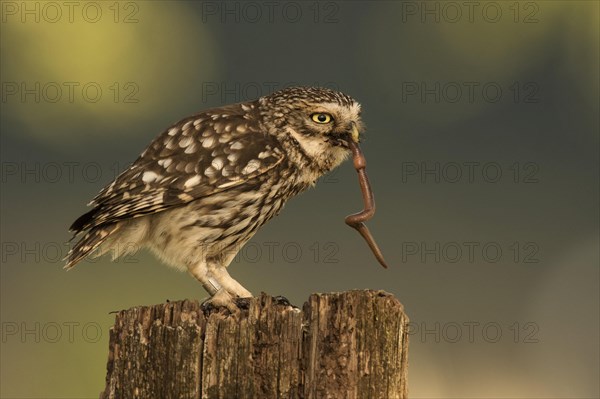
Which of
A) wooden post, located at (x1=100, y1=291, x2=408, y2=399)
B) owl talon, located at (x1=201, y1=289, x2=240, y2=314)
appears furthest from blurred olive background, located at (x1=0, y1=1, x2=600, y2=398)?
wooden post, located at (x1=100, y1=291, x2=408, y2=399)

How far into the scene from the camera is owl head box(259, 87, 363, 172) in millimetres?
6500

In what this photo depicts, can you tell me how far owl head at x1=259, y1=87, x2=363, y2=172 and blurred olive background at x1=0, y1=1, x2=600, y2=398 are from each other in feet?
17.2

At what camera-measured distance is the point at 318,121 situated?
6.60 m

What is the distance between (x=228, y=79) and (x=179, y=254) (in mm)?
23305

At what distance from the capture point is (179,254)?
6516mm

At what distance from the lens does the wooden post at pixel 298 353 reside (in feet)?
14.0

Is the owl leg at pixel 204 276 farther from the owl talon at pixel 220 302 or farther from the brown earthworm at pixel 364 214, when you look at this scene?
the brown earthworm at pixel 364 214

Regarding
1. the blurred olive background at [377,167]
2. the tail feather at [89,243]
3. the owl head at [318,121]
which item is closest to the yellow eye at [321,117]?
the owl head at [318,121]

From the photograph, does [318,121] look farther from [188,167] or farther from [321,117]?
[188,167]

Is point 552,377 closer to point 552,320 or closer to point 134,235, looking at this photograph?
point 552,320

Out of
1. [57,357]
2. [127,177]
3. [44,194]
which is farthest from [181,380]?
[44,194]

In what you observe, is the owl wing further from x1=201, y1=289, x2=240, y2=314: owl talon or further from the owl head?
x1=201, y1=289, x2=240, y2=314: owl talon

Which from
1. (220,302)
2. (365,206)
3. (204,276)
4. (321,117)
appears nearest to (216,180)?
(204,276)

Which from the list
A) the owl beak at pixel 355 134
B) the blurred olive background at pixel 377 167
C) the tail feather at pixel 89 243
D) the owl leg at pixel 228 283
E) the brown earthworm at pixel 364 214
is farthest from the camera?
the blurred olive background at pixel 377 167
